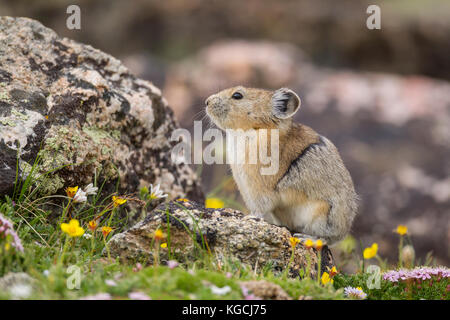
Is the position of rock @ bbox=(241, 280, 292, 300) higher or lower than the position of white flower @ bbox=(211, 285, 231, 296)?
lower

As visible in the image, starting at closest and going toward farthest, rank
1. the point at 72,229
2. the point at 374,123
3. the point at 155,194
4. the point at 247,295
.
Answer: the point at 247,295 → the point at 72,229 → the point at 155,194 → the point at 374,123

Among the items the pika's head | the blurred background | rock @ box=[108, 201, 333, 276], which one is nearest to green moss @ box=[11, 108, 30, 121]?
rock @ box=[108, 201, 333, 276]

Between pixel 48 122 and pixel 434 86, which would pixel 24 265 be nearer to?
pixel 48 122

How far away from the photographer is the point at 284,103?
283 inches

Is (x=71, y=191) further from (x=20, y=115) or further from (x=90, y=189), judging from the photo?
(x=20, y=115)

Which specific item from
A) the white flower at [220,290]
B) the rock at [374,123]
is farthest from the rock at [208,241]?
the rock at [374,123]

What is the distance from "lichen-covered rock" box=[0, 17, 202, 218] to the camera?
20.8 feet

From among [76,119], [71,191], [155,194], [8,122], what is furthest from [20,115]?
[155,194]

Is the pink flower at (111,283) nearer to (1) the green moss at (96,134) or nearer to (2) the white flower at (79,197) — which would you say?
(2) the white flower at (79,197)

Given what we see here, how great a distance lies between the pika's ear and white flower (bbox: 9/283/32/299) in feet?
12.7

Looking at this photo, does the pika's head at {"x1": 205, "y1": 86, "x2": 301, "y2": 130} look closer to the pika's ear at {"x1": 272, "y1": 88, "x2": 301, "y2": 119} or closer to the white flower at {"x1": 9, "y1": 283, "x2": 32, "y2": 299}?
the pika's ear at {"x1": 272, "y1": 88, "x2": 301, "y2": 119}

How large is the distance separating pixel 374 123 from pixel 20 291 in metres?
11.0

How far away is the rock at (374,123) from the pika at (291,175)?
410 cm
